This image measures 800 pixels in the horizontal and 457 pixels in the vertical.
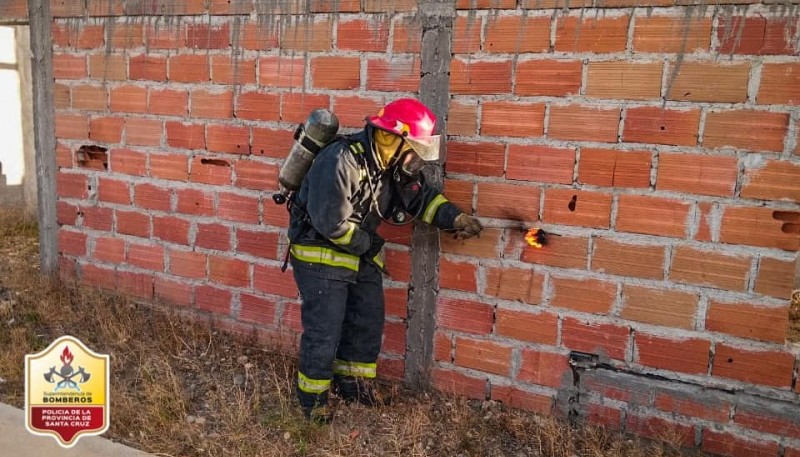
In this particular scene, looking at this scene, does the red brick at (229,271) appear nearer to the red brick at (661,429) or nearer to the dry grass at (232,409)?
the dry grass at (232,409)

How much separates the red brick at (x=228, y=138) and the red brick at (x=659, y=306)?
238 cm

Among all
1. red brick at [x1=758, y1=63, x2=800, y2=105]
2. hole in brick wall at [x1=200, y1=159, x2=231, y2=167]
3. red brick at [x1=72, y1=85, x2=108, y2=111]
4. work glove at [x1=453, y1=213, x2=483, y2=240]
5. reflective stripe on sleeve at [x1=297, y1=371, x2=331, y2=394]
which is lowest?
reflective stripe on sleeve at [x1=297, y1=371, x2=331, y2=394]

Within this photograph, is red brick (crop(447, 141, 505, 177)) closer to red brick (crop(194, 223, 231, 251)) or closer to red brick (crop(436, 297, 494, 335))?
red brick (crop(436, 297, 494, 335))

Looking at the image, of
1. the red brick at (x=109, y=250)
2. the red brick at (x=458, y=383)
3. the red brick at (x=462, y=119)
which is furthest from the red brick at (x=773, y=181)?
the red brick at (x=109, y=250)

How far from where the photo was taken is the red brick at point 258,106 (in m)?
3.69

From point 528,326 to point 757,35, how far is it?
170cm

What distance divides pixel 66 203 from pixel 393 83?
2832 millimetres

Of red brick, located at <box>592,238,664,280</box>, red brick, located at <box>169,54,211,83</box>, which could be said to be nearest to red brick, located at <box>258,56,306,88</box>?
red brick, located at <box>169,54,211,83</box>

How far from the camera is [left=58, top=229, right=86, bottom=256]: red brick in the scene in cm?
456

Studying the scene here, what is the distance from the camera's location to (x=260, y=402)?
3270 millimetres

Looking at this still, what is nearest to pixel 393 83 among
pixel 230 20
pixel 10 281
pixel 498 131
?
pixel 498 131

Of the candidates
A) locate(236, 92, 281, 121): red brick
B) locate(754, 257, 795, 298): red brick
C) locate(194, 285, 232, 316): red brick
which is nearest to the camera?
locate(754, 257, 795, 298): red brick

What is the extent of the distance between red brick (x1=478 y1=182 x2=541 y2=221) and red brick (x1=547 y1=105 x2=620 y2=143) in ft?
1.03

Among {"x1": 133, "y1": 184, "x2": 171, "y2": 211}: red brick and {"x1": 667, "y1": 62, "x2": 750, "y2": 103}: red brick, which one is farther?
{"x1": 133, "y1": 184, "x2": 171, "y2": 211}: red brick
